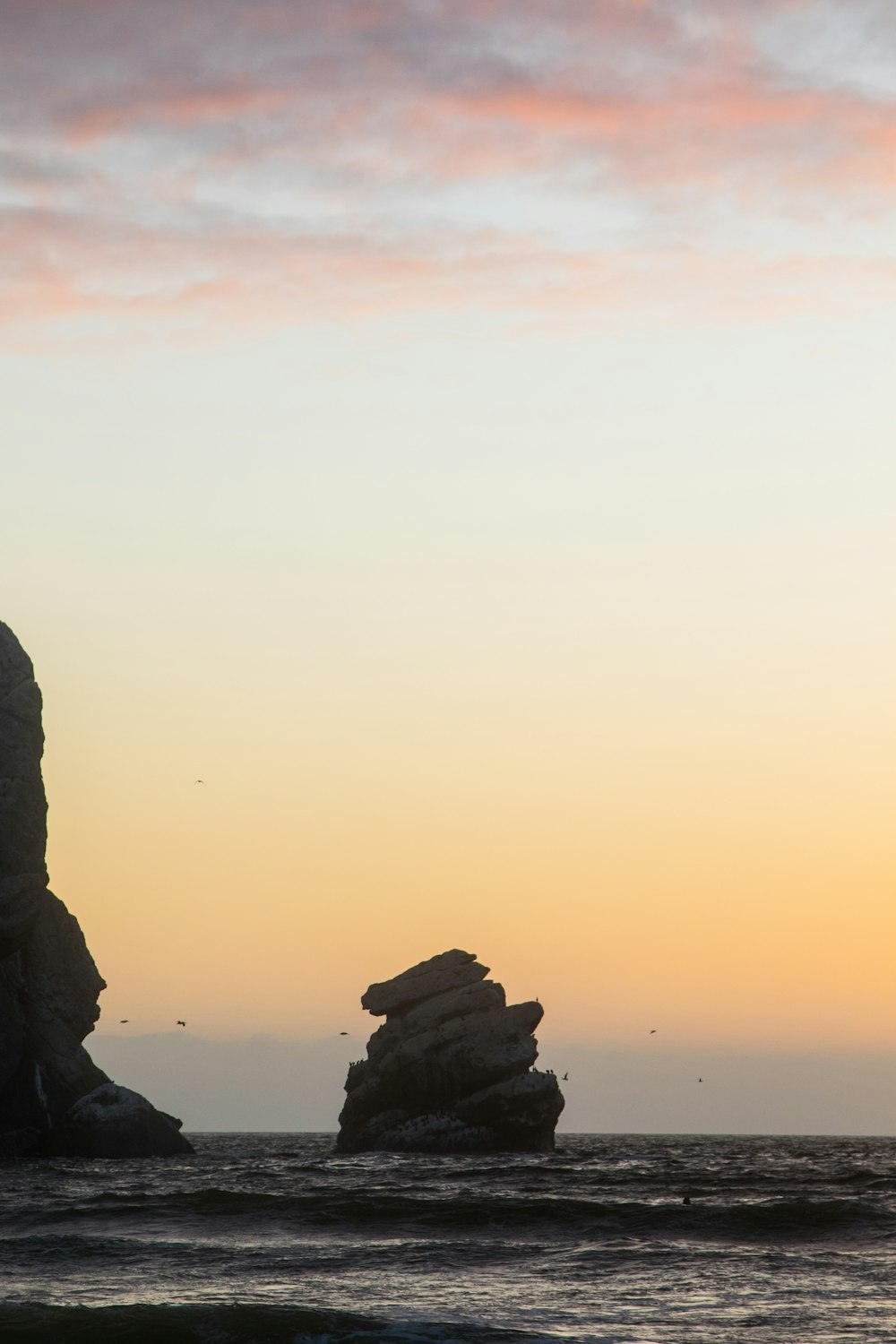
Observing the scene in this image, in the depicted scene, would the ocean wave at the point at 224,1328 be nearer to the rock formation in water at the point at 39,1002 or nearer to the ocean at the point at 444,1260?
the ocean at the point at 444,1260

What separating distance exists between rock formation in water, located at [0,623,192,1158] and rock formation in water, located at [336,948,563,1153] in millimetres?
14617

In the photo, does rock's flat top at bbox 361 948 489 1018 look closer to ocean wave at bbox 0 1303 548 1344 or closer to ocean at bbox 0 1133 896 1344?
ocean at bbox 0 1133 896 1344

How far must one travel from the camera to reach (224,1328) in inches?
1340

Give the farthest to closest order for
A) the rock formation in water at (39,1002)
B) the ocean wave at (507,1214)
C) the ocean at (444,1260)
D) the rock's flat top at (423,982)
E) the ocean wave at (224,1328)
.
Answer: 1. the rock's flat top at (423,982)
2. the rock formation in water at (39,1002)
3. the ocean wave at (507,1214)
4. the ocean at (444,1260)
5. the ocean wave at (224,1328)

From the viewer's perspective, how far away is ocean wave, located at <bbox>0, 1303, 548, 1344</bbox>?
1304 inches

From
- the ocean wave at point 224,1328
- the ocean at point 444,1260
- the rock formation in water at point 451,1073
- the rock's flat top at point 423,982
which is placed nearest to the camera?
the ocean wave at point 224,1328

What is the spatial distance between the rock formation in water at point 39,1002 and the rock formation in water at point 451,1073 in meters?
14.6

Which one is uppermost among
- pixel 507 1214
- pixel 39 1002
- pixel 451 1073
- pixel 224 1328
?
pixel 39 1002

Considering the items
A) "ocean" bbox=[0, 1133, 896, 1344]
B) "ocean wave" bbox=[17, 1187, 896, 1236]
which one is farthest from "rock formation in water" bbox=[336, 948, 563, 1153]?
"ocean wave" bbox=[17, 1187, 896, 1236]

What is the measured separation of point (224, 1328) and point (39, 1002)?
3058 inches

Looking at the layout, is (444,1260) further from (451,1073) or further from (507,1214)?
(451,1073)

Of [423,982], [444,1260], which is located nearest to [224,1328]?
[444,1260]

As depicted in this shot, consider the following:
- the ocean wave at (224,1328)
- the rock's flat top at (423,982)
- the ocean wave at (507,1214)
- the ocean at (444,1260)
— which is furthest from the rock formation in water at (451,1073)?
the ocean wave at (224,1328)

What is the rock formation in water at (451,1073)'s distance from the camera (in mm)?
108938
